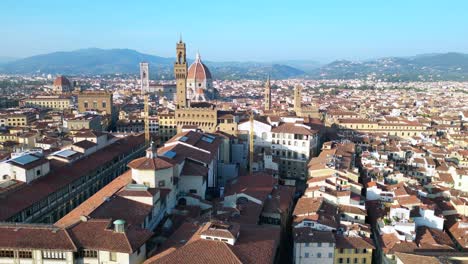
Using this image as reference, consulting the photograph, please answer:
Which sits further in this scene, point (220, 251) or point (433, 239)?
point (433, 239)

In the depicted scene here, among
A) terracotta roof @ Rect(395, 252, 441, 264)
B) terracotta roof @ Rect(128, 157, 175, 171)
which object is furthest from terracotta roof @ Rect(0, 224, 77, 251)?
terracotta roof @ Rect(395, 252, 441, 264)

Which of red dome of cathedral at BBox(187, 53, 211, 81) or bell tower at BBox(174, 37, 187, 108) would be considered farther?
red dome of cathedral at BBox(187, 53, 211, 81)

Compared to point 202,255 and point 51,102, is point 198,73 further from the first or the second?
point 202,255

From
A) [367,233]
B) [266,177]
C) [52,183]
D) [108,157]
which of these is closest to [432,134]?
[266,177]

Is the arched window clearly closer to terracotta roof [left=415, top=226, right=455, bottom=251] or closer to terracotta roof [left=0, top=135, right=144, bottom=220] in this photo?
terracotta roof [left=415, top=226, right=455, bottom=251]

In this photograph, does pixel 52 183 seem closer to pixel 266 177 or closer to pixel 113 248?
pixel 113 248

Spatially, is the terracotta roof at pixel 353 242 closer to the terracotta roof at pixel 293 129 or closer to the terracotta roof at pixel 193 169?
the terracotta roof at pixel 193 169

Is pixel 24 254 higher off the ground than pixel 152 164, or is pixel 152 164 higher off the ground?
pixel 152 164

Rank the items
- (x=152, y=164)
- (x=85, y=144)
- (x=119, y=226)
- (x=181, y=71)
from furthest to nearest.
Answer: (x=181, y=71), (x=85, y=144), (x=152, y=164), (x=119, y=226)

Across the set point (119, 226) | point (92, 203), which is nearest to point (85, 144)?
point (92, 203)

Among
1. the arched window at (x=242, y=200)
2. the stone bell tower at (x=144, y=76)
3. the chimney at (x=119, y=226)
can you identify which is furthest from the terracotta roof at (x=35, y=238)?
the stone bell tower at (x=144, y=76)

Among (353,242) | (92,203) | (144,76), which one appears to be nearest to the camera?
(353,242)
